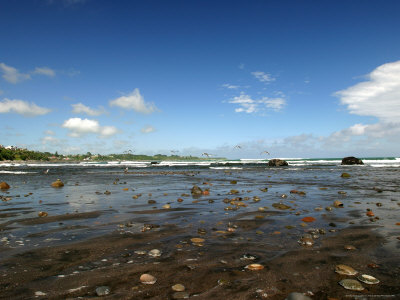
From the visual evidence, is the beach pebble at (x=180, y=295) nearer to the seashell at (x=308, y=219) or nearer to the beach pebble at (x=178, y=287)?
the beach pebble at (x=178, y=287)

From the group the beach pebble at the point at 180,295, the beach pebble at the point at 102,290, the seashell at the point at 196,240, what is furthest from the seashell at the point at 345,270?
the beach pebble at the point at 102,290

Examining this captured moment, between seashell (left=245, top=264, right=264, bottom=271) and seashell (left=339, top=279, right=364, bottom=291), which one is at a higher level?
seashell (left=339, top=279, right=364, bottom=291)

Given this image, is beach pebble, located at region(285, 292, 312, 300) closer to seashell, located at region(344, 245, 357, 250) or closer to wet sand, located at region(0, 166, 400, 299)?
wet sand, located at region(0, 166, 400, 299)

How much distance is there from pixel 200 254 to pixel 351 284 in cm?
280

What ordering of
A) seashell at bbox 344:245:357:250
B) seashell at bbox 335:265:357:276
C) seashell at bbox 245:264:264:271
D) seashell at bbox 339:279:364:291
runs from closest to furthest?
1. seashell at bbox 339:279:364:291
2. seashell at bbox 335:265:357:276
3. seashell at bbox 245:264:264:271
4. seashell at bbox 344:245:357:250

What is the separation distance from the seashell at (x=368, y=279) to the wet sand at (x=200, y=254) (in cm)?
12

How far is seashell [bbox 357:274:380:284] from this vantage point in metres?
3.96

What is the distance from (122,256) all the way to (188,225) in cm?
301

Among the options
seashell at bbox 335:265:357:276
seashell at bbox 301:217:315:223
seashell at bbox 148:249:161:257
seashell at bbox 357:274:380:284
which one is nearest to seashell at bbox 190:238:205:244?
seashell at bbox 148:249:161:257

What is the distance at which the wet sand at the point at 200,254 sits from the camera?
3850 millimetres

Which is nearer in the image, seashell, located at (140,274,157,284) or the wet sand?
the wet sand

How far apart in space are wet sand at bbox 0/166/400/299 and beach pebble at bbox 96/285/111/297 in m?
0.08

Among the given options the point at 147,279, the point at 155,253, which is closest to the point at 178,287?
the point at 147,279

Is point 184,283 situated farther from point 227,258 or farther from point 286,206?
point 286,206
